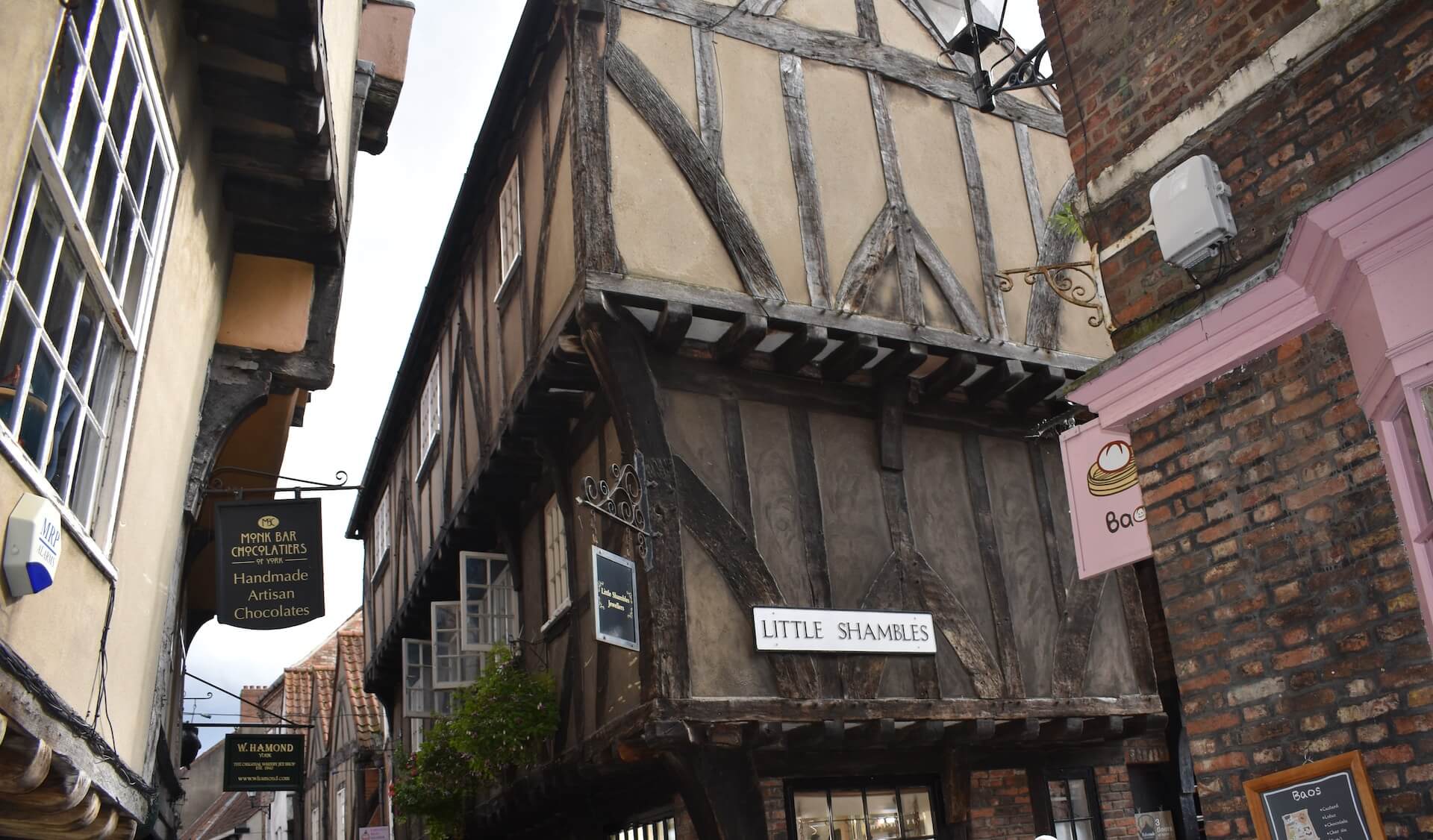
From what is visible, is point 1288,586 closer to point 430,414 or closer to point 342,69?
point 342,69

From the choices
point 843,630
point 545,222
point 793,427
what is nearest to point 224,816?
point 545,222

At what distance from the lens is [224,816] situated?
109 feet

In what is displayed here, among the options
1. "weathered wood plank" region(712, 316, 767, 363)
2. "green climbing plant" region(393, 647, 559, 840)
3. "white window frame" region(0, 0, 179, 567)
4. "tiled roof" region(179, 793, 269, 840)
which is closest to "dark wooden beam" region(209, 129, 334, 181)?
"white window frame" region(0, 0, 179, 567)

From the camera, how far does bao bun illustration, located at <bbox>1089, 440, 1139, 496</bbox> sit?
5.82 m

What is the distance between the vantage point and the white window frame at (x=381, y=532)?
17.2 meters

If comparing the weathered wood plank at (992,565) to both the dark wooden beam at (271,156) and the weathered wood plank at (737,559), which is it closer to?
the weathered wood plank at (737,559)

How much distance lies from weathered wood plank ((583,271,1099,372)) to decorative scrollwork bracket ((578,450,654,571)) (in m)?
1.22

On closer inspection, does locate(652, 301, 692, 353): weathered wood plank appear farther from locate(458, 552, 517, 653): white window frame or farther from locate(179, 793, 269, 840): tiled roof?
locate(179, 793, 269, 840): tiled roof

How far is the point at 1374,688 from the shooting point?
4270 millimetres

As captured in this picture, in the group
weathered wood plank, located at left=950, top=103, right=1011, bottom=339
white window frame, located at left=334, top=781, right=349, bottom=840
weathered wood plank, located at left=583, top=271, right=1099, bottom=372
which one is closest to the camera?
weathered wood plank, located at left=583, top=271, right=1099, bottom=372

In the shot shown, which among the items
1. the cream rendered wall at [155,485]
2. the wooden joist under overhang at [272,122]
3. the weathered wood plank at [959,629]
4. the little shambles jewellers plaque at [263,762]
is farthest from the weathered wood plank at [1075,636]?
Result: the little shambles jewellers plaque at [263,762]

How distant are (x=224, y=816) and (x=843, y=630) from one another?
3069cm

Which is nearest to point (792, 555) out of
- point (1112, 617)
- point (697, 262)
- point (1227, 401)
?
point (697, 262)

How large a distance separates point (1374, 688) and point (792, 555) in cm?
483
